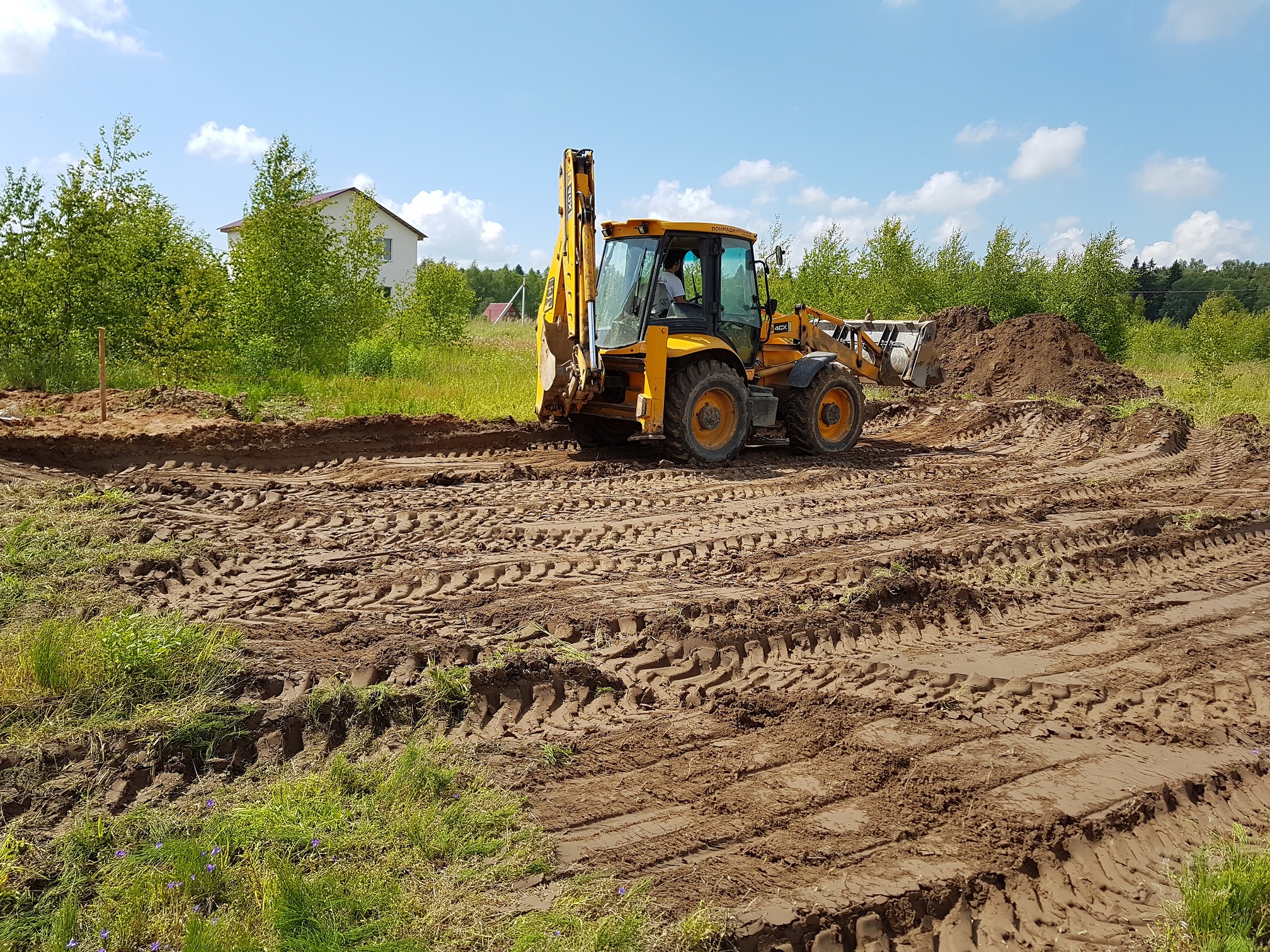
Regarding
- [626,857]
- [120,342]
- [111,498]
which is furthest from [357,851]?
[120,342]

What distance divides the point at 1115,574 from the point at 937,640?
2.23 m

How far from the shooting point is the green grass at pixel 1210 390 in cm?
1623

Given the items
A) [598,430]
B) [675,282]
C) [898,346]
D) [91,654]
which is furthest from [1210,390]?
[91,654]

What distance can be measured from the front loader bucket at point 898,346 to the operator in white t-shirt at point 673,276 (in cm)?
278

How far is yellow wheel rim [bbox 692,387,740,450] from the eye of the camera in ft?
33.7

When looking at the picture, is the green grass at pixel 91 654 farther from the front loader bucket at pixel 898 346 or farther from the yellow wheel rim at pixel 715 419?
the front loader bucket at pixel 898 346

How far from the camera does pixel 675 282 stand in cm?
1021

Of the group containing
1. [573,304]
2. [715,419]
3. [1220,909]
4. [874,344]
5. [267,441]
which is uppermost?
[573,304]

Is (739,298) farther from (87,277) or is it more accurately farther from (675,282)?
(87,277)

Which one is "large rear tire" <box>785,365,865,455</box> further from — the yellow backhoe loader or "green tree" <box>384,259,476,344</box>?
"green tree" <box>384,259,476,344</box>

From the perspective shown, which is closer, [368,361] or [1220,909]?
[1220,909]

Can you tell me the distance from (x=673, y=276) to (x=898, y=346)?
5865mm

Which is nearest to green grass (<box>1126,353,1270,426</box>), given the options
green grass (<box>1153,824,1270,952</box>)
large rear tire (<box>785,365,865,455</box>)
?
large rear tire (<box>785,365,865,455</box>)

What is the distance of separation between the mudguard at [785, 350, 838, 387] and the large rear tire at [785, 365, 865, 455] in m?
0.08
